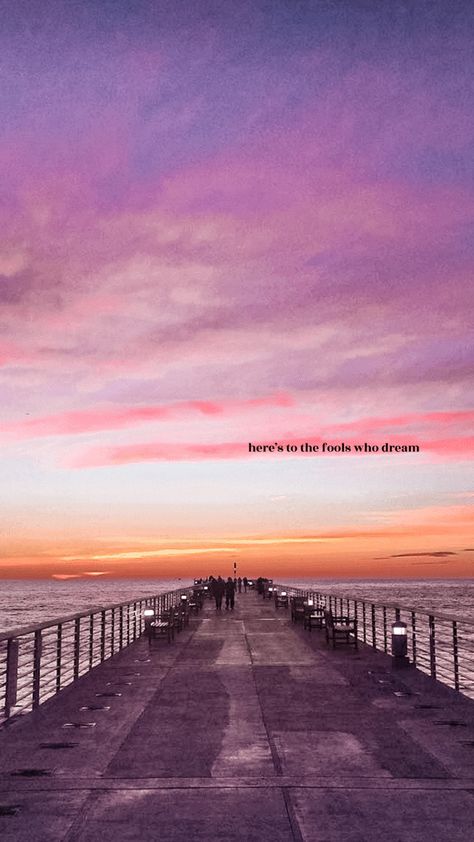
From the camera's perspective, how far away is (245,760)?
7863mm

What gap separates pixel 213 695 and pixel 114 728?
2.95 meters

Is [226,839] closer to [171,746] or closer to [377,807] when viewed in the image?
[377,807]

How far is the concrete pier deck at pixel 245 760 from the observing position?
582cm

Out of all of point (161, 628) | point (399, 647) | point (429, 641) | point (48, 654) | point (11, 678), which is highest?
point (11, 678)

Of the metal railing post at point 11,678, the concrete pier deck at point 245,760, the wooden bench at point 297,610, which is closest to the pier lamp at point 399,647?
the concrete pier deck at point 245,760

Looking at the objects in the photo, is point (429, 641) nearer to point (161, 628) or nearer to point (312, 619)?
point (312, 619)

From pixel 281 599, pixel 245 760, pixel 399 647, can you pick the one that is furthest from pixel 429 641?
pixel 245 760

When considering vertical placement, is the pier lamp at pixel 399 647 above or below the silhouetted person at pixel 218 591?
above

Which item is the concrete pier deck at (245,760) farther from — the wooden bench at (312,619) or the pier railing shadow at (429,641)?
the wooden bench at (312,619)

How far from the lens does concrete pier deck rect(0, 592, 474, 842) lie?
229 inches

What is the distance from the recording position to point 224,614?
3606cm

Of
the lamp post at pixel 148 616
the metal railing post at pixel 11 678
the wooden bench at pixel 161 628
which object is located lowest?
the wooden bench at pixel 161 628

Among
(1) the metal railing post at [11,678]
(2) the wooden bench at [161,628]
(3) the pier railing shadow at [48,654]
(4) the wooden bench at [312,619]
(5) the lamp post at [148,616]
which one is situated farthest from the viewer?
(4) the wooden bench at [312,619]

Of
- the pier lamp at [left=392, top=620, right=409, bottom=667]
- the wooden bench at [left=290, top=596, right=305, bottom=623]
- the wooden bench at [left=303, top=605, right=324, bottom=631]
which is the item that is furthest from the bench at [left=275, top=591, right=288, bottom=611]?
the pier lamp at [left=392, top=620, right=409, bottom=667]
